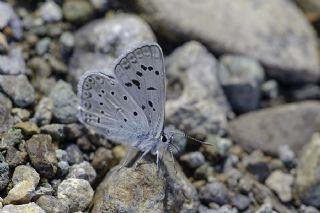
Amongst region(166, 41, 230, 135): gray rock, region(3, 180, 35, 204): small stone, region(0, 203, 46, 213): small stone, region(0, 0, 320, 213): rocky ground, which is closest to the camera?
region(0, 203, 46, 213): small stone

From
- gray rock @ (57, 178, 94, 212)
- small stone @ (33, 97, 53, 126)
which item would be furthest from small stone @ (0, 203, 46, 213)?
small stone @ (33, 97, 53, 126)

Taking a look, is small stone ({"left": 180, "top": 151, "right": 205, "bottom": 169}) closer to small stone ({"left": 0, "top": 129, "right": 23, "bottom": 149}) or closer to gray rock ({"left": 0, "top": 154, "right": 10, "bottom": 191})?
small stone ({"left": 0, "top": 129, "right": 23, "bottom": 149})

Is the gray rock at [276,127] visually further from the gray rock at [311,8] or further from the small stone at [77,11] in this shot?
the small stone at [77,11]

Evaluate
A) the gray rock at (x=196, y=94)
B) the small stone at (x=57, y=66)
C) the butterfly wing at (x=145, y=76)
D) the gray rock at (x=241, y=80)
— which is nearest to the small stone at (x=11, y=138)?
the butterfly wing at (x=145, y=76)

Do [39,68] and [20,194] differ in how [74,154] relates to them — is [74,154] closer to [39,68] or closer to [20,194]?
[20,194]

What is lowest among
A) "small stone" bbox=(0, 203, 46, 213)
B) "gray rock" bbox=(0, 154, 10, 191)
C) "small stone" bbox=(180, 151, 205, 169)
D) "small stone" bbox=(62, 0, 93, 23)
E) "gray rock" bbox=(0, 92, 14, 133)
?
"small stone" bbox=(180, 151, 205, 169)

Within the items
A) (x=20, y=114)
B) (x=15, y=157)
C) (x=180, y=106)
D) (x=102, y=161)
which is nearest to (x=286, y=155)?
(x=180, y=106)

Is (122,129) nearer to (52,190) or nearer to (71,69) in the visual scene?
(52,190)
